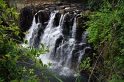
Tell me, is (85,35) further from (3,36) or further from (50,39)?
(3,36)

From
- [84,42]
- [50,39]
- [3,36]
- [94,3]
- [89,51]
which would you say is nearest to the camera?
[3,36]

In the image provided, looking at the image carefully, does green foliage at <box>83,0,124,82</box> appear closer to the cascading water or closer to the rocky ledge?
the cascading water

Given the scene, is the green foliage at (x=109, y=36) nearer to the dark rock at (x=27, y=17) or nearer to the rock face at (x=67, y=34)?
the rock face at (x=67, y=34)

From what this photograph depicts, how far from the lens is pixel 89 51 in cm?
880

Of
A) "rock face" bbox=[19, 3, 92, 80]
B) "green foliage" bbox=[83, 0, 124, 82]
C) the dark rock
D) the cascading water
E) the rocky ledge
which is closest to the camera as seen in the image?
"green foliage" bbox=[83, 0, 124, 82]

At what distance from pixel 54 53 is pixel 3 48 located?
9.19 m

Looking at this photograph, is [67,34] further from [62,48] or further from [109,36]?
[109,36]

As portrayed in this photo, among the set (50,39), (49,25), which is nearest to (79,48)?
(50,39)

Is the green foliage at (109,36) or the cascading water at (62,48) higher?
the green foliage at (109,36)

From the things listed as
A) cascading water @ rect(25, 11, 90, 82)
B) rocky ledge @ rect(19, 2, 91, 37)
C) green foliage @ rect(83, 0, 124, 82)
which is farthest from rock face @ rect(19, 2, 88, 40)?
green foliage @ rect(83, 0, 124, 82)

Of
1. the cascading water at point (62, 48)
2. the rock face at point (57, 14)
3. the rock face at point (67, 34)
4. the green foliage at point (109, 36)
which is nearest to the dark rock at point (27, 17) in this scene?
the rock face at point (57, 14)

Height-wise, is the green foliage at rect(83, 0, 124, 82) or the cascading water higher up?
the green foliage at rect(83, 0, 124, 82)

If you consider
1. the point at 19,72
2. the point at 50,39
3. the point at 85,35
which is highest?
the point at 19,72

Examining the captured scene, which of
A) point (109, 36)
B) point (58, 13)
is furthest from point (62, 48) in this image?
point (109, 36)
